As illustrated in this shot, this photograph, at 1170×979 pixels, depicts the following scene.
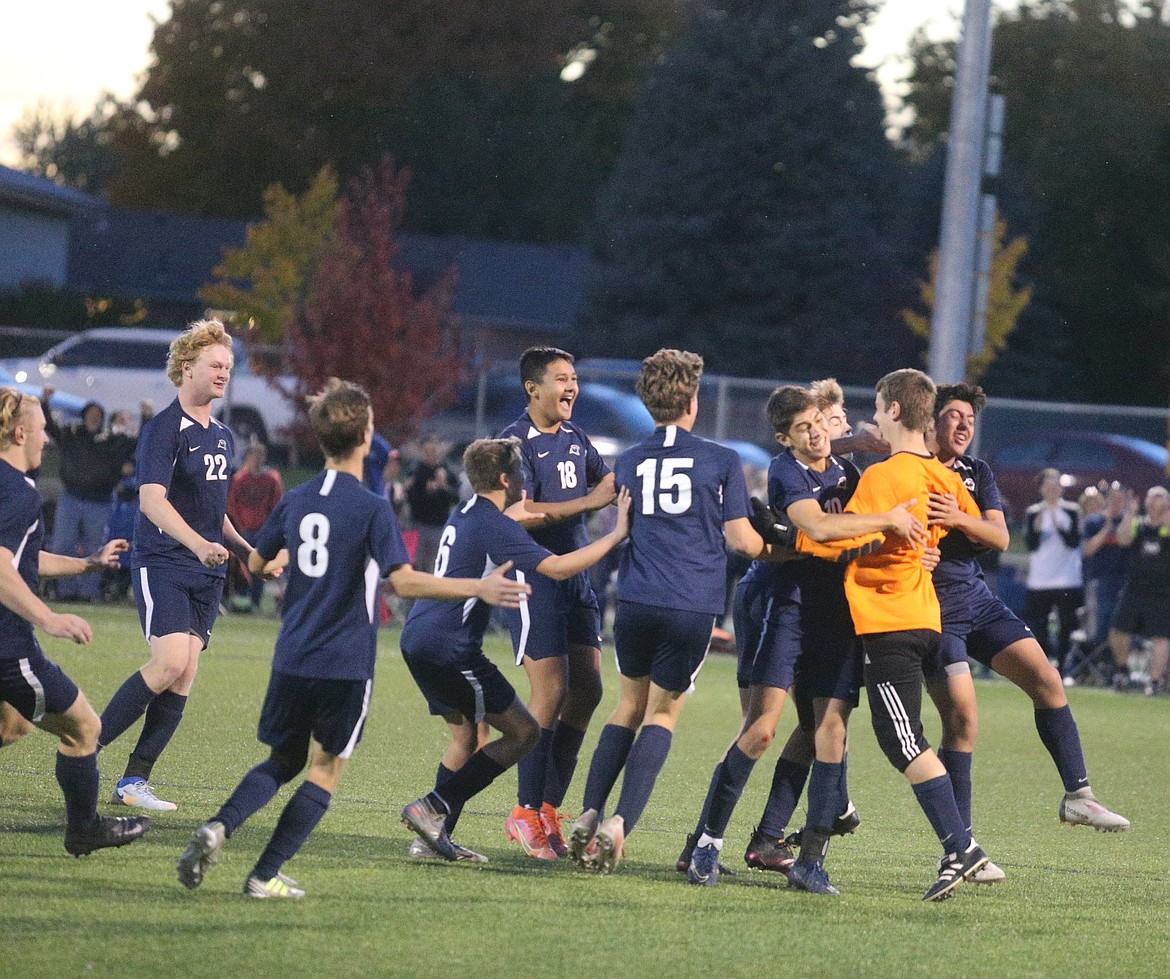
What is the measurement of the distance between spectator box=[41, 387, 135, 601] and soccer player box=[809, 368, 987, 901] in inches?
517

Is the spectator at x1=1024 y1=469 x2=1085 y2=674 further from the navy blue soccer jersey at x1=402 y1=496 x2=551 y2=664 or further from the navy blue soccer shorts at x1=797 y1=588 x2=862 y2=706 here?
the navy blue soccer jersey at x1=402 y1=496 x2=551 y2=664

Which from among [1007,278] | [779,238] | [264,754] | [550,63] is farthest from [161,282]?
[264,754]

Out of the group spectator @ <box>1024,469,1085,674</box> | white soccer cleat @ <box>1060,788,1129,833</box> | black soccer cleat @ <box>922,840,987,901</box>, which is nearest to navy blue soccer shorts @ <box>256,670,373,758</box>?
black soccer cleat @ <box>922,840,987,901</box>

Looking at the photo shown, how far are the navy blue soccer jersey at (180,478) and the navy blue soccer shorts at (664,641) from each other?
6.72ft

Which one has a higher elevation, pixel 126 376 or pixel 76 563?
pixel 76 563

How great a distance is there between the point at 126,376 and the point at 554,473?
79.6 ft

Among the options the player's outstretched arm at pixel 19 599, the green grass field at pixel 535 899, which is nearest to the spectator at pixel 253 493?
the green grass field at pixel 535 899

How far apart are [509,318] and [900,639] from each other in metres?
45.7

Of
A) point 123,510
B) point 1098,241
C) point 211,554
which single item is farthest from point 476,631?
point 1098,241

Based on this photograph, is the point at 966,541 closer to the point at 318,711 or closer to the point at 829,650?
→ the point at 829,650

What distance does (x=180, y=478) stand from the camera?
7.88 metres

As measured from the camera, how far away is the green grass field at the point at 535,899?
5367 mm

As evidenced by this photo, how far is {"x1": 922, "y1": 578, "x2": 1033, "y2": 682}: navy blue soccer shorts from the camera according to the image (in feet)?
24.0

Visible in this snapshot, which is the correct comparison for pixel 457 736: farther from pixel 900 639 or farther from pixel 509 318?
pixel 509 318
